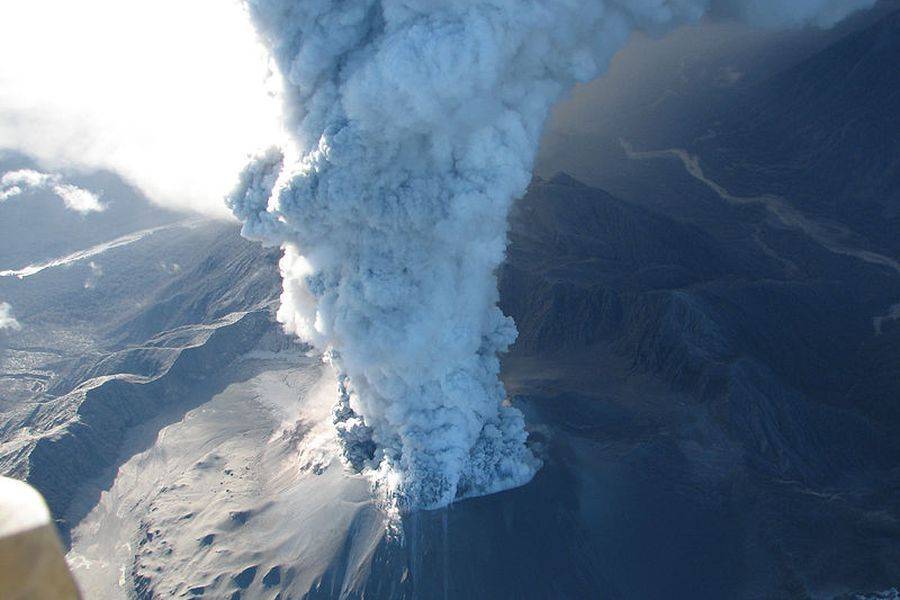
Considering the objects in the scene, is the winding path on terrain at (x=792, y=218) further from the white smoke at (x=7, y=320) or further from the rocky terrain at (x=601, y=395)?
the white smoke at (x=7, y=320)

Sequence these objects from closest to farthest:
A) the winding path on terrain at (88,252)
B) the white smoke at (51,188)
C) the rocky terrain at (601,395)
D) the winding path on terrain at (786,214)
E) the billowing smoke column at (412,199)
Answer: the billowing smoke column at (412,199), the rocky terrain at (601,395), the winding path on terrain at (786,214), the winding path on terrain at (88,252), the white smoke at (51,188)

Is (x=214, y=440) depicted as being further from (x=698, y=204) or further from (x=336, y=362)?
(x=698, y=204)

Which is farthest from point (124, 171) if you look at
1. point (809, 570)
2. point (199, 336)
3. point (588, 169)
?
point (809, 570)

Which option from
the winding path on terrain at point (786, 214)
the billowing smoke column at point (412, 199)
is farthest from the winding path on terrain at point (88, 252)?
the billowing smoke column at point (412, 199)

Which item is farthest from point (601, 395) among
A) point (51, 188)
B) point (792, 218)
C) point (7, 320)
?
point (51, 188)

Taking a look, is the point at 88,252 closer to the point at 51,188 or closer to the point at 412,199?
the point at 51,188

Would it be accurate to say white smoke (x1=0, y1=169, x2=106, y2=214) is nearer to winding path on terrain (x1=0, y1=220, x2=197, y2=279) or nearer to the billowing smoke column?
winding path on terrain (x1=0, y1=220, x2=197, y2=279)

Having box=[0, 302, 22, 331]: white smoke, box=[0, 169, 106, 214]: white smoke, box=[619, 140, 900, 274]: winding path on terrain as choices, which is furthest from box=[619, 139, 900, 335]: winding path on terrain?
box=[0, 169, 106, 214]: white smoke
